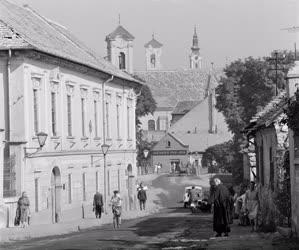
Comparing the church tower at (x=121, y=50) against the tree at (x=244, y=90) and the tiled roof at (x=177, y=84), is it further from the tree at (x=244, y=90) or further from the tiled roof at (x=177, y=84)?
the tiled roof at (x=177, y=84)

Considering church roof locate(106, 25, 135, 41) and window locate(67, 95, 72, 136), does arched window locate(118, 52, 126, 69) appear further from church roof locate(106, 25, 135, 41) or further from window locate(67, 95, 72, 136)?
window locate(67, 95, 72, 136)

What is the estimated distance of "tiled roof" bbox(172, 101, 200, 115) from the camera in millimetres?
146000

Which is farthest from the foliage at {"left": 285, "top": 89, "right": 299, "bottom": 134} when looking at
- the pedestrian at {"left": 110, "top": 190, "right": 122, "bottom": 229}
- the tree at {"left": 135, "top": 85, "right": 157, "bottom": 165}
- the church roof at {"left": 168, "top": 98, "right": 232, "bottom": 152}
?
the church roof at {"left": 168, "top": 98, "right": 232, "bottom": 152}

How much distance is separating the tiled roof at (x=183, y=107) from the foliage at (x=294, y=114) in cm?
12846

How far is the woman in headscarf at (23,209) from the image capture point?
96.5 feet

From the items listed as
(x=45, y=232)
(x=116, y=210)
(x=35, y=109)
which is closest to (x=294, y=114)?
(x=45, y=232)

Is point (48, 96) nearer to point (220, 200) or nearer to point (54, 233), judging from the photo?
point (54, 233)

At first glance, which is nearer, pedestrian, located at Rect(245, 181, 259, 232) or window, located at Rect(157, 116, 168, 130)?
pedestrian, located at Rect(245, 181, 259, 232)

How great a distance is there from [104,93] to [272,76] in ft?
92.5

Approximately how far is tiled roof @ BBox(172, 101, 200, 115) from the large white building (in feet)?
311

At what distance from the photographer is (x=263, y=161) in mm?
A: 29859

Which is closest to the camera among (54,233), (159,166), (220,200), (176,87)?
(220,200)

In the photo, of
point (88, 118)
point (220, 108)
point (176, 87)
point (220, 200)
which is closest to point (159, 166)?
point (220, 108)

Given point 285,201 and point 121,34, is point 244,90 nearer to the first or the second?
point 121,34
